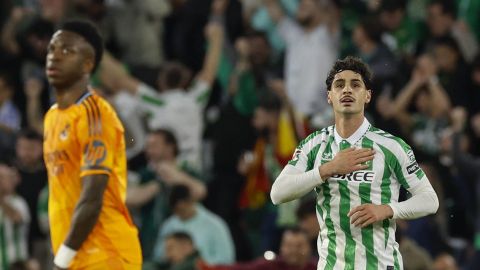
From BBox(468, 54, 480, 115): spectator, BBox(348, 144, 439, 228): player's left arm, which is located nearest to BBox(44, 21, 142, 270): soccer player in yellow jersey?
BBox(348, 144, 439, 228): player's left arm

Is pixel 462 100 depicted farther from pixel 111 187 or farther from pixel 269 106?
pixel 111 187

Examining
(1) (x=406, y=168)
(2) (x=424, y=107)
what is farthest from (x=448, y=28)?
(1) (x=406, y=168)

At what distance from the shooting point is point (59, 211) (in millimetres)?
7926

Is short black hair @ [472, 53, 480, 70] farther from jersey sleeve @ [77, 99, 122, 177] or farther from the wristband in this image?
the wristband

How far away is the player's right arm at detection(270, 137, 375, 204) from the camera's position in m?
A: 7.14

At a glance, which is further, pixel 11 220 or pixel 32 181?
pixel 32 181

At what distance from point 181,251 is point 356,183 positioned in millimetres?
5165

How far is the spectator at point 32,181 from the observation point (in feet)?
43.8

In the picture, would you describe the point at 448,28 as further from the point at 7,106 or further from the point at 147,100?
the point at 7,106

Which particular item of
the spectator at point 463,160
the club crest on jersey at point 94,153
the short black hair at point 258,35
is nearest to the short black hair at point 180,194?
the short black hair at point 258,35

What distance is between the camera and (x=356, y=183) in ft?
23.6

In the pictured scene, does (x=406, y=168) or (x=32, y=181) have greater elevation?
(x=406, y=168)

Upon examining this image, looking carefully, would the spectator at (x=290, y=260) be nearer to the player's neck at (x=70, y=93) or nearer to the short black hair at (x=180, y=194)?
the short black hair at (x=180, y=194)

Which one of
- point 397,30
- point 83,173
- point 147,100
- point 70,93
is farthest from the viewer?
point 397,30
